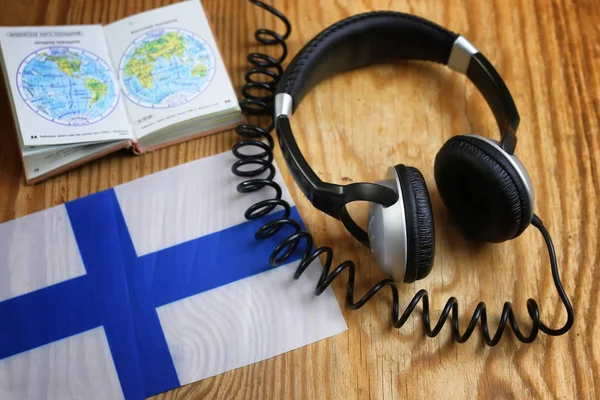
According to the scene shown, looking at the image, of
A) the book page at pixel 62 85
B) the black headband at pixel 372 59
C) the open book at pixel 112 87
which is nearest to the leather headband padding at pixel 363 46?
the black headband at pixel 372 59

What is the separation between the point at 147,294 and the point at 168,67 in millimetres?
384

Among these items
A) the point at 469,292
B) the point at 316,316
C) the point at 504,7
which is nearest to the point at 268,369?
the point at 316,316

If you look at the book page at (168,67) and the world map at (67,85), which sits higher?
the book page at (168,67)

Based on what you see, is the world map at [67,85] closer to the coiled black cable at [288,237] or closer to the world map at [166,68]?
the world map at [166,68]

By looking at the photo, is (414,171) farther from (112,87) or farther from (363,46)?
(112,87)

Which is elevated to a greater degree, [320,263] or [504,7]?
[504,7]

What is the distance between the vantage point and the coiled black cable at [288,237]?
2.68 feet

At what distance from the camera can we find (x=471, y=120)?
997 millimetres

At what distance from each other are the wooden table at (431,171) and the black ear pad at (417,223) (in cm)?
11

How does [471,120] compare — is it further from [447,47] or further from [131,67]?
[131,67]

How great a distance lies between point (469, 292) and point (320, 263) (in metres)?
0.22

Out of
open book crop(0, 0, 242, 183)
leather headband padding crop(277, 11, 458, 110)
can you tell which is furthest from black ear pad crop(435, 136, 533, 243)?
open book crop(0, 0, 242, 183)

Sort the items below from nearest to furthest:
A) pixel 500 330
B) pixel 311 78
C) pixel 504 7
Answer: pixel 500 330
pixel 311 78
pixel 504 7

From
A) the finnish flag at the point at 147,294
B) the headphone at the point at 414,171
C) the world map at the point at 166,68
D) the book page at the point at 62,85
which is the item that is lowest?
the finnish flag at the point at 147,294
